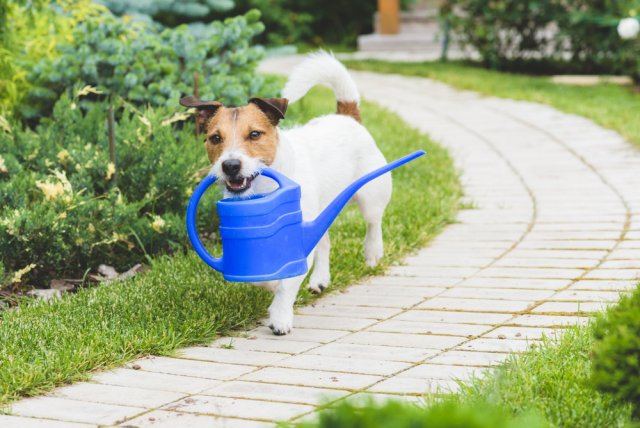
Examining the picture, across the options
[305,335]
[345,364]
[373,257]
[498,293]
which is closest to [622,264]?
[498,293]

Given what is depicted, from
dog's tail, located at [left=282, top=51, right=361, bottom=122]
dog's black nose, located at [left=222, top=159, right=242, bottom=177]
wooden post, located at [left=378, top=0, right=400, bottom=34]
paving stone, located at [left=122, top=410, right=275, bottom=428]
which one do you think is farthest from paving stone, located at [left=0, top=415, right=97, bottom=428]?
wooden post, located at [left=378, top=0, right=400, bottom=34]

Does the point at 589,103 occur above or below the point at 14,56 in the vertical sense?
below

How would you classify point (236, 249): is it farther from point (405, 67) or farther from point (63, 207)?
point (405, 67)

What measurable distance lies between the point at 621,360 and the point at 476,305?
75.3 inches

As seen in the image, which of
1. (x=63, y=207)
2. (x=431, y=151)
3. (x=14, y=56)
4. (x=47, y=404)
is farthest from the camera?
(x=431, y=151)

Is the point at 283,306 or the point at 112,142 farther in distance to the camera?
the point at 112,142

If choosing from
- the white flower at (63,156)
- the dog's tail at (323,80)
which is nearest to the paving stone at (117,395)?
the dog's tail at (323,80)

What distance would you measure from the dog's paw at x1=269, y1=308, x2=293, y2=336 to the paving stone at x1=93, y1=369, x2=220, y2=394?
65 cm

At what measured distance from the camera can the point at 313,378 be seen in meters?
3.50

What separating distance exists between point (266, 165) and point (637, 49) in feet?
26.5

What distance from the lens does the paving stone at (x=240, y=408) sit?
10.2ft

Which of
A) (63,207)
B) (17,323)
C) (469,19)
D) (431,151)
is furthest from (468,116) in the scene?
(17,323)

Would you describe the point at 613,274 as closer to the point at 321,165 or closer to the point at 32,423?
the point at 321,165

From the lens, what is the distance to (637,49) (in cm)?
1116
